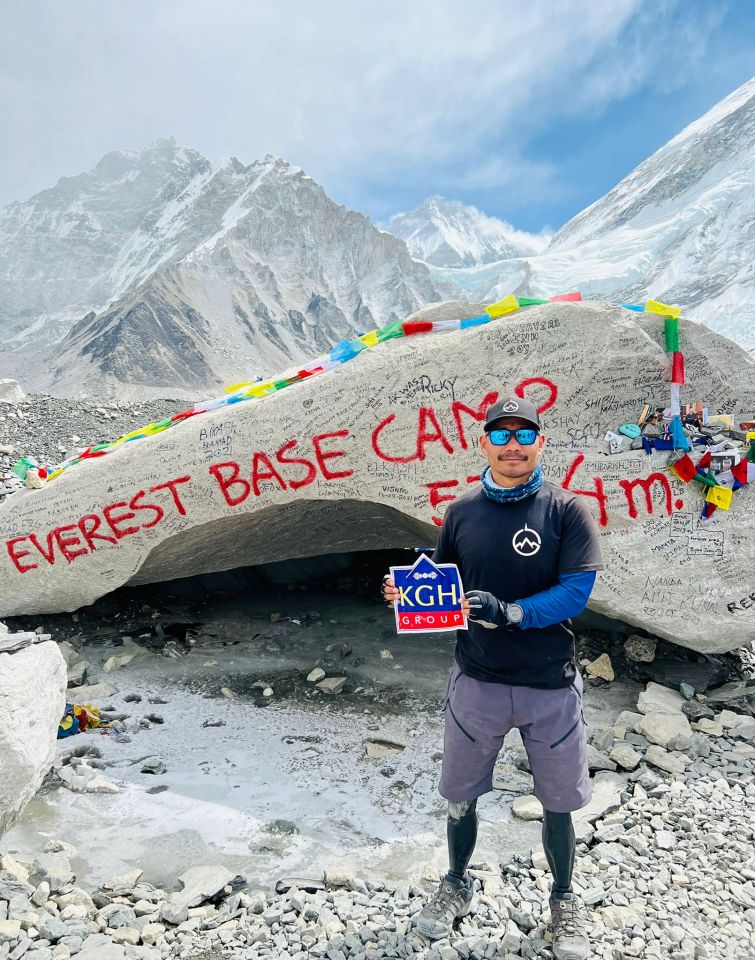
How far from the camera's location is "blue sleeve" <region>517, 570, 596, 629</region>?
8.28 ft

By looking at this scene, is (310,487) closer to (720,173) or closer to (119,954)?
(119,954)

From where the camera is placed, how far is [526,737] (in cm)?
276

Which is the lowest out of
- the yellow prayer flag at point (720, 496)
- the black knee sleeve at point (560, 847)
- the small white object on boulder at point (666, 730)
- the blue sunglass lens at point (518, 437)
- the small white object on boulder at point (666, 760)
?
the small white object on boulder at point (666, 730)

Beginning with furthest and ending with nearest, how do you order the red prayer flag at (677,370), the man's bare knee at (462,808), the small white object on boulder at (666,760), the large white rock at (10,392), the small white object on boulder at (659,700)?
the large white rock at (10,392) → the red prayer flag at (677,370) → the small white object on boulder at (659,700) → the small white object on boulder at (666,760) → the man's bare knee at (462,808)

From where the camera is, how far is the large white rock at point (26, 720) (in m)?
3.13

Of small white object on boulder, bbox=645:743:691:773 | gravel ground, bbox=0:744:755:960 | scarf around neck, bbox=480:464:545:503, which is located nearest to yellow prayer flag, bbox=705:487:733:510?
small white object on boulder, bbox=645:743:691:773

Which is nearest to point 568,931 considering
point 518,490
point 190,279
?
point 518,490

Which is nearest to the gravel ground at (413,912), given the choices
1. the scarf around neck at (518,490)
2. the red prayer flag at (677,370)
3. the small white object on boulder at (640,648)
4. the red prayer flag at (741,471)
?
the scarf around neck at (518,490)

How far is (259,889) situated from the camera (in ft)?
11.0

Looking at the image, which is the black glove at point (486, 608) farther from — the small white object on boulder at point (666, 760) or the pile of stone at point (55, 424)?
the pile of stone at point (55, 424)

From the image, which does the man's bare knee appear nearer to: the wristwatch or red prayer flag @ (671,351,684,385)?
the wristwatch

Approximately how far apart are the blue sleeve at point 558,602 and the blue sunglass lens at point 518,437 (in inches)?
21.8

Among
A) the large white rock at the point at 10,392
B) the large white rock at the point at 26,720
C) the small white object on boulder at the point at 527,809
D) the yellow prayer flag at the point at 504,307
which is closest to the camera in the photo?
the large white rock at the point at 26,720

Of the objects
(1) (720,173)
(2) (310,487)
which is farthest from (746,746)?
(1) (720,173)
